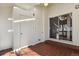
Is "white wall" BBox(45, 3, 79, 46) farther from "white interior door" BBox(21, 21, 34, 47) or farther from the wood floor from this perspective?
"white interior door" BBox(21, 21, 34, 47)

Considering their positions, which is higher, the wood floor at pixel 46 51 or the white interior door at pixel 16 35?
the white interior door at pixel 16 35

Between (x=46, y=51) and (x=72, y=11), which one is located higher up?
(x=72, y=11)

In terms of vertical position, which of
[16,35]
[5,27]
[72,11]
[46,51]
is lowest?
[46,51]

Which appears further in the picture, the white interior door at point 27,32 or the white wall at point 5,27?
the white interior door at point 27,32

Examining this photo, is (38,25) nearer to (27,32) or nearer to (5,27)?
(27,32)

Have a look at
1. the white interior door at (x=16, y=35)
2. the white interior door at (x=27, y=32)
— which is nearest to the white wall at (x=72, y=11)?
the white interior door at (x=27, y=32)

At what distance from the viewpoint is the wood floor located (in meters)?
1.13

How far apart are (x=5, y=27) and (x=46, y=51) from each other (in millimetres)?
637

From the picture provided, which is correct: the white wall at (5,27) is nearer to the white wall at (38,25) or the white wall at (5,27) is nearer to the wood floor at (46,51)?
the wood floor at (46,51)

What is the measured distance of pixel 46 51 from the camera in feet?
3.97

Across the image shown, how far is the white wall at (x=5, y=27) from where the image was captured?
1.14 metres

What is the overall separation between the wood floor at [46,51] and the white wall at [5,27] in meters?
0.12

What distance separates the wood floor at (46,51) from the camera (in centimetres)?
113

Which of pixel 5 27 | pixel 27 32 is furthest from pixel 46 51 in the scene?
pixel 5 27
